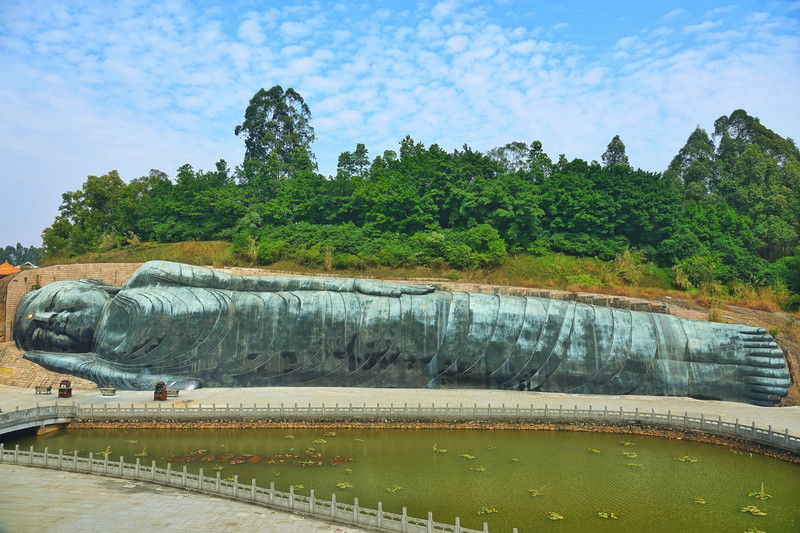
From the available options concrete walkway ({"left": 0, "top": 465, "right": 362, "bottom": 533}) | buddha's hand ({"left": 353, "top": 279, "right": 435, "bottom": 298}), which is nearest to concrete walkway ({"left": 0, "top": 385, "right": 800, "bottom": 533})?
concrete walkway ({"left": 0, "top": 465, "right": 362, "bottom": 533})

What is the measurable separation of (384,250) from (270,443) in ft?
61.9

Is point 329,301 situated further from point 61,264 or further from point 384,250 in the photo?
point 61,264

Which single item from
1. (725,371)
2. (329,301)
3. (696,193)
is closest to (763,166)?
(696,193)

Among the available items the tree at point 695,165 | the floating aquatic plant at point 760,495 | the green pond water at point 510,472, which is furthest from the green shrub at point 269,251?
the tree at point 695,165

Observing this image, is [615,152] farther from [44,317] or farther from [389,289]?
[44,317]

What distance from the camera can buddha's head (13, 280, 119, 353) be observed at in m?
25.6

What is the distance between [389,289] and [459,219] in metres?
16.4

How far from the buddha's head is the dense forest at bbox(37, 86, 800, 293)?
38.7 ft

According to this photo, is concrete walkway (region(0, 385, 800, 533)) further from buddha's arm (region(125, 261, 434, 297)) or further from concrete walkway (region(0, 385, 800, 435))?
buddha's arm (region(125, 261, 434, 297))

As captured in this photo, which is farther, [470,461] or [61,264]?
[61,264]

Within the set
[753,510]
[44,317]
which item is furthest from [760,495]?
[44,317]

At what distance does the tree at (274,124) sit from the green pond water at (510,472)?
42782mm

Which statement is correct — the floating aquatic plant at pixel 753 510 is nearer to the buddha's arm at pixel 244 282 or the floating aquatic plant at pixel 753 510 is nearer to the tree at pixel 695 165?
the buddha's arm at pixel 244 282

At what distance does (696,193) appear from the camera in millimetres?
52531
